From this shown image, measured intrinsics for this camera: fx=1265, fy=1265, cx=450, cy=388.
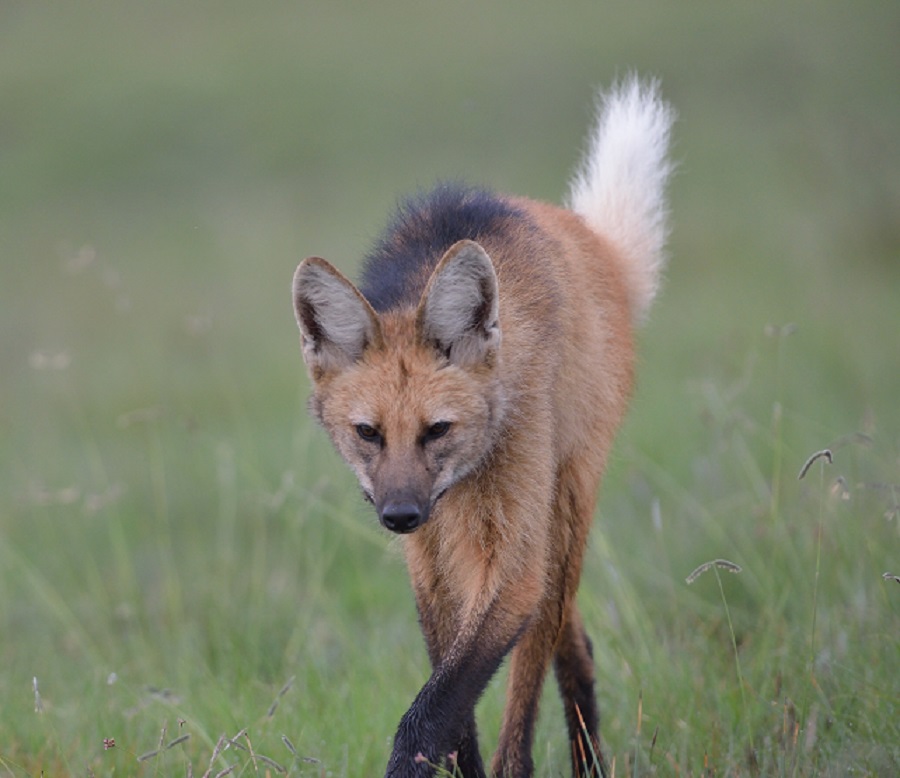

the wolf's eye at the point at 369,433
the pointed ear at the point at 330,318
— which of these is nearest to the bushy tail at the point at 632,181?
the pointed ear at the point at 330,318

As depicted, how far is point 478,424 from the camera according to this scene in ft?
11.4

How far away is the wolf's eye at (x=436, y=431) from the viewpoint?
3.38m

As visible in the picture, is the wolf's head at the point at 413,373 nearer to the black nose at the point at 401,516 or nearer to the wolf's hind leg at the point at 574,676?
the black nose at the point at 401,516

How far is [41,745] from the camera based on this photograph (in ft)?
13.7

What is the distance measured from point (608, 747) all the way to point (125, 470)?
5972 mm

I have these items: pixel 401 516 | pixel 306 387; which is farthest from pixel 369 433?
pixel 306 387

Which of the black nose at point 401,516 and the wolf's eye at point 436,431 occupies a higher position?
the wolf's eye at point 436,431

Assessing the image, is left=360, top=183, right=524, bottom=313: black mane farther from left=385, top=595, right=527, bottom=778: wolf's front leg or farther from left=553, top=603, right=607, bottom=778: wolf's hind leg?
left=553, top=603, right=607, bottom=778: wolf's hind leg

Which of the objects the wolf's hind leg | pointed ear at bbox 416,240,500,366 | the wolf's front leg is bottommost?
the wolf's hind leg

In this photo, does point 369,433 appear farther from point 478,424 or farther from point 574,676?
point 574,676

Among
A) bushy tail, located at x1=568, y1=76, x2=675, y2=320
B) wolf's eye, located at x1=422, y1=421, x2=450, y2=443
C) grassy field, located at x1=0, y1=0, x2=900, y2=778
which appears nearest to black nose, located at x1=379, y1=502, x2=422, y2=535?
wolf's eye, located at x1=422, y1=421, x2=450, y2=443

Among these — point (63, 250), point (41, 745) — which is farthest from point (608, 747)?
point (63, 250)

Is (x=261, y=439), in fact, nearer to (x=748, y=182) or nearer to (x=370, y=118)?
(x=748, y=182)

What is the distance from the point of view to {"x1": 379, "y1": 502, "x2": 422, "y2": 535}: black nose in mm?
3234
